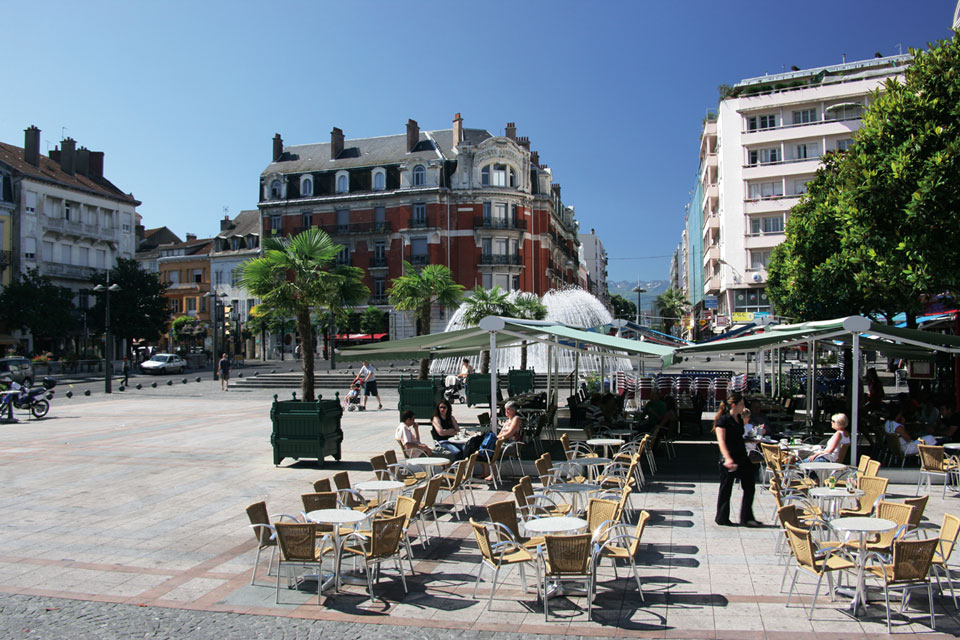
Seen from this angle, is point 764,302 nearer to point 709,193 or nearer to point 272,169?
point 709,193

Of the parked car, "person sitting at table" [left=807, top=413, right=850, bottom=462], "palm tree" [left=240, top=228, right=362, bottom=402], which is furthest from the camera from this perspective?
the parked car

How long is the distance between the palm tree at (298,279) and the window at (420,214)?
124ft

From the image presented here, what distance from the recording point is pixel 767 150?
49.1 m

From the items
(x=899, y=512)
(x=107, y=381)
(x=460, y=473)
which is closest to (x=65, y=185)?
(x=107, y=381)

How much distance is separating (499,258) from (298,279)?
3834 cm

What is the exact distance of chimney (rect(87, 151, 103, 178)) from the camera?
61.8m

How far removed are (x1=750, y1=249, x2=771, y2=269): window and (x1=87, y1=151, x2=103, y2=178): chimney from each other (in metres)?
53.1

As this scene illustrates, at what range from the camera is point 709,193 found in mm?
55250

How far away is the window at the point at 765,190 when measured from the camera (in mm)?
48906

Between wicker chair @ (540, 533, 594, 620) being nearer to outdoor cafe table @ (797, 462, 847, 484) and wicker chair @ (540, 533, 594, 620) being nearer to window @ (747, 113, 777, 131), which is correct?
outdoor cafe table @ (797, 462, 847, 484)

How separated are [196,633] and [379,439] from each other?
11355mm

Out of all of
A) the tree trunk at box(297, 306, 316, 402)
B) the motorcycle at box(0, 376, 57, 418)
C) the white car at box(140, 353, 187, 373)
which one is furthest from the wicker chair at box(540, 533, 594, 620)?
the white car at box(140, 353, 187, 373)

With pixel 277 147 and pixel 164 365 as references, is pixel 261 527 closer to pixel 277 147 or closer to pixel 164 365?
pixel 164 365

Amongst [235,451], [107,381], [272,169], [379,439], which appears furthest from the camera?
[272,169]
